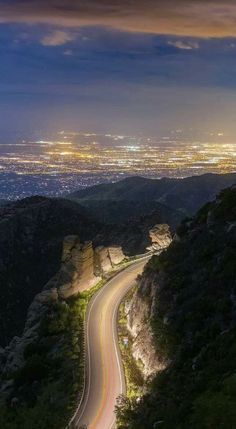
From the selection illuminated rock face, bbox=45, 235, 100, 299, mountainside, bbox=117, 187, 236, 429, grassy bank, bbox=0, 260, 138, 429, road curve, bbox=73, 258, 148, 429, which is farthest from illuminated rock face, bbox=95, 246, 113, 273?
mountainside, bbox=117, 187, 236, 429

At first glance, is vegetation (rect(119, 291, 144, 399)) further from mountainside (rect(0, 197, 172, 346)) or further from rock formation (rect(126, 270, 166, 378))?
mountainside (rect(0, 197, 172, 346))

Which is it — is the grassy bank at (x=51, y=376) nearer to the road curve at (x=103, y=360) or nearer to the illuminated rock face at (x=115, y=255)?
the road curve at (x=103, y=360)

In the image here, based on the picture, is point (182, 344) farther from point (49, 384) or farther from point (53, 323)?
point (53, 323)

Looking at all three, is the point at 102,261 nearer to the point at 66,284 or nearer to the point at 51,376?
the point at 66,284

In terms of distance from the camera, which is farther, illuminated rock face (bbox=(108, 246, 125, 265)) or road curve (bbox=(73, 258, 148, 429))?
illuminated rock face (bbox=(108, 246, 125, 265))

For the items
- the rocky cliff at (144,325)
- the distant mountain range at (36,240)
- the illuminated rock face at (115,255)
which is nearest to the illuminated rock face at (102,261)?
the illuminated rock face at (115,255)

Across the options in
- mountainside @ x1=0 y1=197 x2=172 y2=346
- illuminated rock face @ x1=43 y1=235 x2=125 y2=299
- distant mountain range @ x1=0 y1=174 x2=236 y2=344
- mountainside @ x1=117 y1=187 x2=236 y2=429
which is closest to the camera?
mountainside @ x1=117 y1=187 x2=236 y2=429
